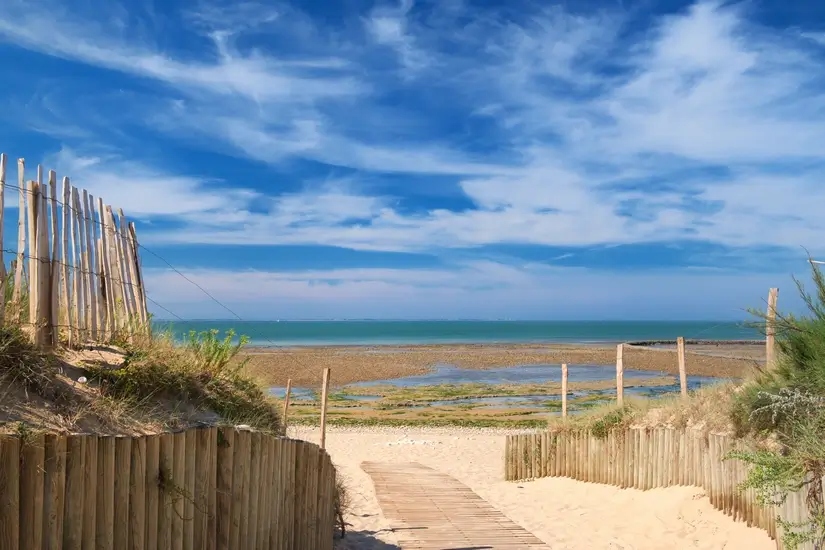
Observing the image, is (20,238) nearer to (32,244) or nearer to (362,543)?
(32,244)

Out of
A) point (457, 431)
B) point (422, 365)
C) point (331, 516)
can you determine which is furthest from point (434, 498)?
point (422, 365)

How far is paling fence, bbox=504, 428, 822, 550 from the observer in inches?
296

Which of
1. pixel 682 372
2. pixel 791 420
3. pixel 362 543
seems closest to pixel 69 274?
pixel 362 543

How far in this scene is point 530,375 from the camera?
41.0m

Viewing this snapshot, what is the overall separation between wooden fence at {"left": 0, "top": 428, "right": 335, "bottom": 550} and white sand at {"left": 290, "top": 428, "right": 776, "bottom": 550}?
9.35 feet

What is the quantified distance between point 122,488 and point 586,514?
314 inches

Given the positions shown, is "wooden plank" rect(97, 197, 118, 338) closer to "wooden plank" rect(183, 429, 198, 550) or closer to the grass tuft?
the grass tuft

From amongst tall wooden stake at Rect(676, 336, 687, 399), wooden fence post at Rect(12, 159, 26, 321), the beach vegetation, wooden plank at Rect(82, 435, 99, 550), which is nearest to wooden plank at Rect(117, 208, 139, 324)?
wooden fence post at Rect(12, 159, 26, 321)

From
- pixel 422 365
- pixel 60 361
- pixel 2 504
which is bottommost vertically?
pixel 422 365

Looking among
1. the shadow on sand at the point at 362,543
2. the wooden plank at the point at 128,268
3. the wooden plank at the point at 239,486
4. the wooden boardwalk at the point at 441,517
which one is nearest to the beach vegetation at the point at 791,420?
the wooden boardwalk at the point at 441,517

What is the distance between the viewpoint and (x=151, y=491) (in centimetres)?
363

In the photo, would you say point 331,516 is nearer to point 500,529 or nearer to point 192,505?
point 500,529

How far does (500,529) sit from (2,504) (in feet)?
21.8

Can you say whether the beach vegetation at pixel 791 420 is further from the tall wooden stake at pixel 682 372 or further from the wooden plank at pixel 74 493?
the wooden plank at pixel 74 493
